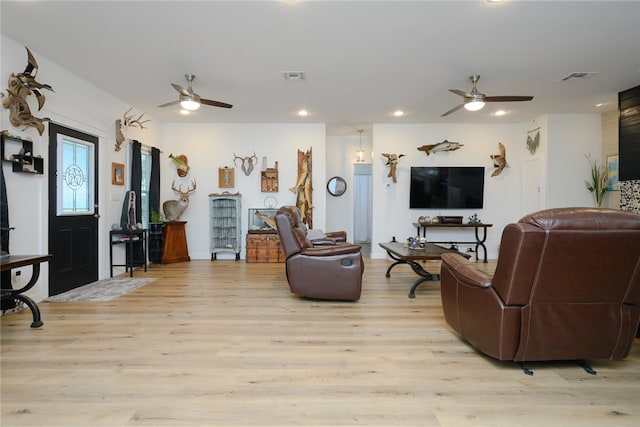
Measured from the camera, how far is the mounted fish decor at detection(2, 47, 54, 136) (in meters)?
3.44

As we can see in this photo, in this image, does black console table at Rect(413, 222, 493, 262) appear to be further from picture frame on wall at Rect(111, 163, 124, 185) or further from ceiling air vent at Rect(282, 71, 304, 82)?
picture frame on wall at Rect(111, 163, 124, 185)

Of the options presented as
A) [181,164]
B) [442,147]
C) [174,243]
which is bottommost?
[174,243]

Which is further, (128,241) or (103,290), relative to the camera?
(128,241)

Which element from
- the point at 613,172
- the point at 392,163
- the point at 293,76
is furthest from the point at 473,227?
the point at 293,76

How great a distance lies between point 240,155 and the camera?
7.12m

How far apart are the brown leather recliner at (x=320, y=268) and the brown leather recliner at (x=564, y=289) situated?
5.46 ft

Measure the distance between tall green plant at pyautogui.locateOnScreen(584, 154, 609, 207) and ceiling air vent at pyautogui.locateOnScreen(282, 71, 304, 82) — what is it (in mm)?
5703

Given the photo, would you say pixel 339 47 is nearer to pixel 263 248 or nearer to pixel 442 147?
pixel 442 147

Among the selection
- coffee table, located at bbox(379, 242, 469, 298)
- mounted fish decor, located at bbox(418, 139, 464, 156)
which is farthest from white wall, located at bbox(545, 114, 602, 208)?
coffee table, located at bbox(379, 242, 469, 298)

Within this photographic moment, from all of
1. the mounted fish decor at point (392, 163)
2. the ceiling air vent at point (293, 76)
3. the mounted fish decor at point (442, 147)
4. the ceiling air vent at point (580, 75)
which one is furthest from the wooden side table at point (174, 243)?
the ceiling air vent at point (580, 75)

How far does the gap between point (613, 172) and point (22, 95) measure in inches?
348

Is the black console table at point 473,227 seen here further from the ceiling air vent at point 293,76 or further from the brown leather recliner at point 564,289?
the brown leather recliner at point 564,289

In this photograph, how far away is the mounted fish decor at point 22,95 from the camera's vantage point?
3439 mm

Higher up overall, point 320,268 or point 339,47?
point 339,47
